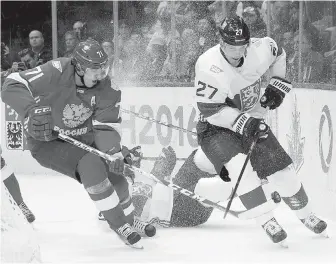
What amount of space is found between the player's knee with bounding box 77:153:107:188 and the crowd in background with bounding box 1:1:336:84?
2.81 meters

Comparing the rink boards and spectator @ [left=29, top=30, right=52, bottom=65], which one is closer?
the rink boards

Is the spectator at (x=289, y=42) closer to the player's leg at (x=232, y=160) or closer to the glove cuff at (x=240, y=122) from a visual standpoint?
the player's leg at (x=232, y=160)

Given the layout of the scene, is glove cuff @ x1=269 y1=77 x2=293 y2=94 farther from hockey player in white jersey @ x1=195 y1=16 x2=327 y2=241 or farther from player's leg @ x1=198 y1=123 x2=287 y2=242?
player's leg @ x1=198 y1=123 x2=287 y2=242

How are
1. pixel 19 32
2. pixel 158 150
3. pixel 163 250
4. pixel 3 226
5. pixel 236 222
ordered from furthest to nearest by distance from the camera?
pixel 19 32 < pixel 158 150 < pixel 236 222 < pixel 163 250 < pixel 3 226

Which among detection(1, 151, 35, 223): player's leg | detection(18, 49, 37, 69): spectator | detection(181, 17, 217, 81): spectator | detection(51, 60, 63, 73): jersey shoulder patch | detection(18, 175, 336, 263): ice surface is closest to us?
detection(18, 175, 336, 263): ice surface

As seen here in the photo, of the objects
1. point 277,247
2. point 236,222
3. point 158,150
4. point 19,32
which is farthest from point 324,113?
point 19,32

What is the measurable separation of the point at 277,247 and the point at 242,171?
1.25 ft

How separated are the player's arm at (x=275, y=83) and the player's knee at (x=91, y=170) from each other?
86cm

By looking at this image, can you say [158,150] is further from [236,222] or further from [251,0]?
[236,222]

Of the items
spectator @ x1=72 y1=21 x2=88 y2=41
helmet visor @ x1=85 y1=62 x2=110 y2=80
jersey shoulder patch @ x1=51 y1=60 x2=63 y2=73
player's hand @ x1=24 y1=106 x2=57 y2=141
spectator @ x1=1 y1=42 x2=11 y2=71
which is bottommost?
spectator @ x1=1 y1=42 x2=11 y2=71

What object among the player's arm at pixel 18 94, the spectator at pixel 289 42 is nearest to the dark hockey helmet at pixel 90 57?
the player's arm at pixel 18 94

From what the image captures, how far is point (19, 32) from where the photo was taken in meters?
7.84

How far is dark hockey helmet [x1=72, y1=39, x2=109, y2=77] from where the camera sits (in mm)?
4438

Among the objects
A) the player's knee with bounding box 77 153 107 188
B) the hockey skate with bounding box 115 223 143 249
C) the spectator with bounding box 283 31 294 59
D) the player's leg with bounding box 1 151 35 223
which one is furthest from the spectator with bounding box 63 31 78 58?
the hockey skate with bounding box 115 223 143 249
